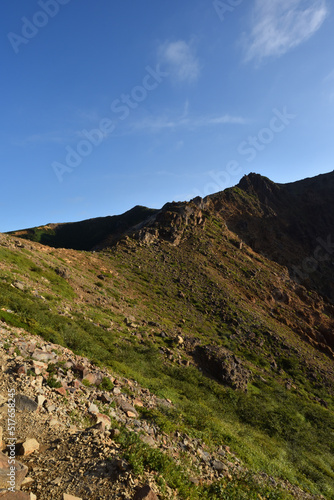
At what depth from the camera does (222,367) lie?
24844mm

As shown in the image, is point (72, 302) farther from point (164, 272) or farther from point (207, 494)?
point (164, 272)

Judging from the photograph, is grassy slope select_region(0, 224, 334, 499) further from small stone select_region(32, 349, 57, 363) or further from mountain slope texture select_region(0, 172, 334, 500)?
small stone select_region(32, 349, 57, 363)

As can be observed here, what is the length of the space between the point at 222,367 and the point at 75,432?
20131mm

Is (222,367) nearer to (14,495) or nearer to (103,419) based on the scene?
(103,419)

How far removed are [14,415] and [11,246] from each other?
→ 2552 centimetres

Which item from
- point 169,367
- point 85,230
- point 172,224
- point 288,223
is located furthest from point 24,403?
point 85,230

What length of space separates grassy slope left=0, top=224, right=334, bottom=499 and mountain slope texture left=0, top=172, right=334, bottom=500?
156 mm

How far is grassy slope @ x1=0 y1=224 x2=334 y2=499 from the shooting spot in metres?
14.4

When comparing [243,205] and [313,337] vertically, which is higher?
Result: [243,205]

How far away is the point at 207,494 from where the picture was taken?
7379 millimetres

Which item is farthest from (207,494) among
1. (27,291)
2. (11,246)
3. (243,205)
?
(243,205)

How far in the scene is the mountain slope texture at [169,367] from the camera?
693cm

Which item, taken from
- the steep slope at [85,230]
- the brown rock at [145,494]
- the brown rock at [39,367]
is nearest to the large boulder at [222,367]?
the brown rock at [39,367]

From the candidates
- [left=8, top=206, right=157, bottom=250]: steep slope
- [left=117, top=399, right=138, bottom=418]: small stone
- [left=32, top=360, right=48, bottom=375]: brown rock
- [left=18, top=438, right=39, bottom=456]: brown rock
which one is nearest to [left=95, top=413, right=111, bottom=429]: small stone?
[left=117, top=399, right=138, bottom=418]: small stone
